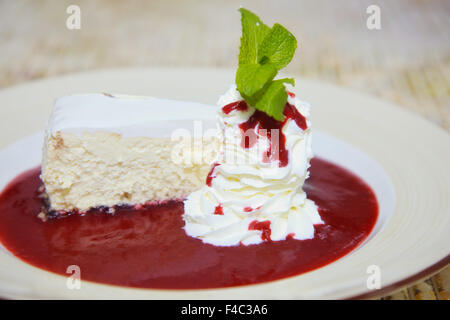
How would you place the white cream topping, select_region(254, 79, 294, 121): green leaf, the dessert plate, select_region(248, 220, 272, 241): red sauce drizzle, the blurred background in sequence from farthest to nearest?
the blurred background, the white cream topping, select_region(248, 220, 272, 241): red sauce drizzle, select_region(254, 79, 294, 121): green leaf, the dessert plate

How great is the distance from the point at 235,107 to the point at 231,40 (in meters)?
2.26

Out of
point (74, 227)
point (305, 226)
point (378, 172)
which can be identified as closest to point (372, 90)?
point (378, 172)

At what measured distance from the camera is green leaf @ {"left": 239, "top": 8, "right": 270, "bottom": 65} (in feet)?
8.10

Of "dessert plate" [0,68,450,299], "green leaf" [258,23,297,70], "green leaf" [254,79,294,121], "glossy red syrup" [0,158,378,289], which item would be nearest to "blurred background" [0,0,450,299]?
"dessert plate" [0,68,450,299]

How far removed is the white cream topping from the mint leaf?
1.12ft

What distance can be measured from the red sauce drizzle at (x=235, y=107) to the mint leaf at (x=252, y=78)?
4cm

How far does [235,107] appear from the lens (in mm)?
2395

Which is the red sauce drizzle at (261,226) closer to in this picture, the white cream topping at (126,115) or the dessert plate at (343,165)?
the dessert plate at (343,165)

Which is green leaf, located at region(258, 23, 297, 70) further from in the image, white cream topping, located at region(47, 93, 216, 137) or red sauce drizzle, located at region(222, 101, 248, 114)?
white cream topping, located at region(47, 93, 216, 137)

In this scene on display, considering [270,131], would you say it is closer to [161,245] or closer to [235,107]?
[235,107]

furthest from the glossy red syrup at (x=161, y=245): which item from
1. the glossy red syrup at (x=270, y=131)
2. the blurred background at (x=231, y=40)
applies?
the blurred background at (x=231, y=40)

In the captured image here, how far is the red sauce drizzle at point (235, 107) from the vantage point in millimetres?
2393

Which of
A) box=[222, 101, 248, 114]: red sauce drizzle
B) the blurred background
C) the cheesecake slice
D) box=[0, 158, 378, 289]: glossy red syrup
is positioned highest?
the blurred background
